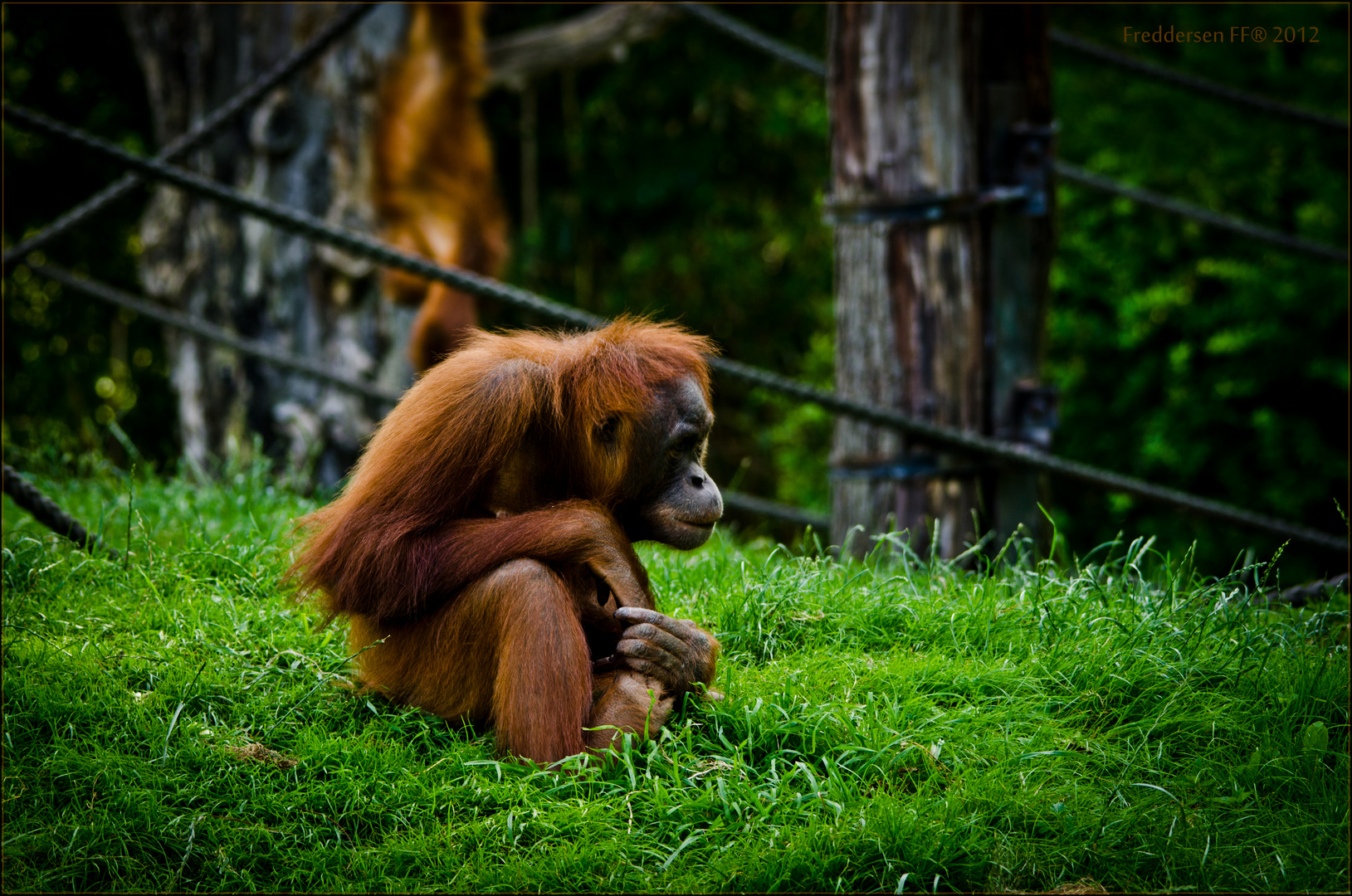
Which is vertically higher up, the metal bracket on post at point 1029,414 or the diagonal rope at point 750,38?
the diagonal rope at point 750,38

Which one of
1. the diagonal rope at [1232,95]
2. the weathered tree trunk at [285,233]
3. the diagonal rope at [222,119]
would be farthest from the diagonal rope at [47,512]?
the diagonal rope at [1232,95]

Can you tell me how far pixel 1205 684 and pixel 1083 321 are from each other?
5569 mm

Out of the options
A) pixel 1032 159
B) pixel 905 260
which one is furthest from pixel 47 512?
pixel 1032 159

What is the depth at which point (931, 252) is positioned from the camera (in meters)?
4.24

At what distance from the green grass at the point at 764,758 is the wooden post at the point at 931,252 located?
1124mm

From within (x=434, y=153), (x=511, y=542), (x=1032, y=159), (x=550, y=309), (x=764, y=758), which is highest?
(x=434, y=153)

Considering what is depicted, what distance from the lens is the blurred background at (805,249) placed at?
7.32m

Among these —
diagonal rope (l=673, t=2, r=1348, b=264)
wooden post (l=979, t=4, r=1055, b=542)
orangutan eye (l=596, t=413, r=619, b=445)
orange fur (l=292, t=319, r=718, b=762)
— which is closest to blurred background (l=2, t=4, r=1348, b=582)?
diagonal rope (l=673, t=2, r=1348, b=264)

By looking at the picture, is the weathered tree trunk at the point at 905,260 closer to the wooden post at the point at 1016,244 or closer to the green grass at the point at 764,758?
the wooden post at the point at 1016,244

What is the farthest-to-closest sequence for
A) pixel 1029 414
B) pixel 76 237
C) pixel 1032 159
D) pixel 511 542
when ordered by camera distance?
pixel 76 237, pixel 1029 414, pixel 1032 159, pixel 511 542

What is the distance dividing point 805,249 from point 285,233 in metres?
5.70

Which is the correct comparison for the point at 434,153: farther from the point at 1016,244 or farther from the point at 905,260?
the point at 1016,244

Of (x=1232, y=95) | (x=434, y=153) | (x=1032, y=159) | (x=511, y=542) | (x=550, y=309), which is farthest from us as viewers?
(x=434, y=153)

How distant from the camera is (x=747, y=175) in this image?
10758 mm
